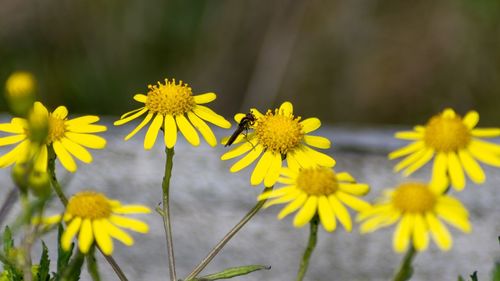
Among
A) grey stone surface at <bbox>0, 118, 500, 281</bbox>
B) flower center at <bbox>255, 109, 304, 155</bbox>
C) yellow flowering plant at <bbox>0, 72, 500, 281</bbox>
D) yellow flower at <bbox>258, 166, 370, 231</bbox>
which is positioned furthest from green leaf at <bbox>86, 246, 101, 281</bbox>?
grey stone surface at <bbox>0, 118, 500, 281</bbox>

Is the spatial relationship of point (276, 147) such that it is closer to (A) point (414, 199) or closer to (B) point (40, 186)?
(A) point (414, 199)

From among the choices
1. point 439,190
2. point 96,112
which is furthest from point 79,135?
point 96,112

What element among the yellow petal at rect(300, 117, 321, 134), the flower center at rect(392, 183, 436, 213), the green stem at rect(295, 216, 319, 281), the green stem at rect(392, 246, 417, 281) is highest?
the yellow petal at rect(300, 117, 321, 134)

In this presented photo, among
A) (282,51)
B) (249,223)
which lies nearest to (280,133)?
(249,223)

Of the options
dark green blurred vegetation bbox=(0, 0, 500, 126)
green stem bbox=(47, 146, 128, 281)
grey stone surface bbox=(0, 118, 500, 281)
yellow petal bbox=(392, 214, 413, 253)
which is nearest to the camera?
yellow petal bbox=(392, 214, 413, 253)

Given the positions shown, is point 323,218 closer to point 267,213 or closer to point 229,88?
point 267,213

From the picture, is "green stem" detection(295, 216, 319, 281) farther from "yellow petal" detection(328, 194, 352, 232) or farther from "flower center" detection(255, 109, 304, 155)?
"flower center" detection(255, 109, 304, 155)

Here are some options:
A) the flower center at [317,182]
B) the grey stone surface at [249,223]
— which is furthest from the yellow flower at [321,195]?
the grey stone surface at [249,223]
